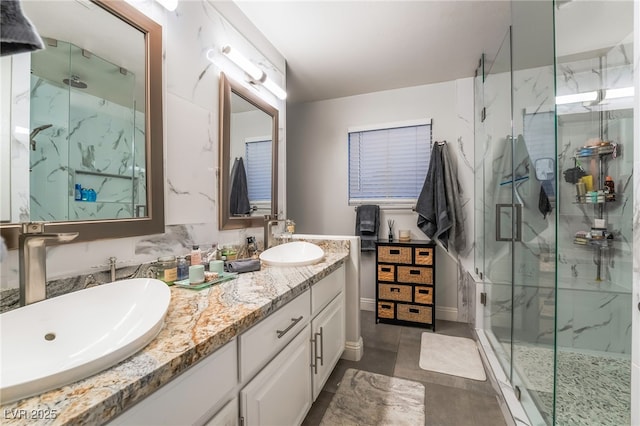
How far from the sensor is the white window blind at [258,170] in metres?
1.83

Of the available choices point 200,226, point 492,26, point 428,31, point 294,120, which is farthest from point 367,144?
point 200,226

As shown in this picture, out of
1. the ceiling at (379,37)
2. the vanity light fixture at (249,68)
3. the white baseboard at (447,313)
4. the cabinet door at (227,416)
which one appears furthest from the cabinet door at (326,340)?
the ceiling at (379,37)

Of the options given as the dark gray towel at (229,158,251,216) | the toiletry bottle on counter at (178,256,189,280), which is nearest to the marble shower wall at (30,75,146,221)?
the toiletry bottle on counter at (178,256,189,280)

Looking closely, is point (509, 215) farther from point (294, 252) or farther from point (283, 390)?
point (283, 390)

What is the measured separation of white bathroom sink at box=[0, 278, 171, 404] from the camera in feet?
1.51

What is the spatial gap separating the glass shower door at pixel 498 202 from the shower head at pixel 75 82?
2229mm

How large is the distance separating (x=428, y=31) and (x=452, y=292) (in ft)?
7.53

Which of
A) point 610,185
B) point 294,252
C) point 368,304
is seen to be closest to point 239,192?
point 294,252

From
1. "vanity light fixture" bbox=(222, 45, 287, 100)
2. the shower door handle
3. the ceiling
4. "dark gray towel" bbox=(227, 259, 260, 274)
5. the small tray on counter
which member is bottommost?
the small tray on counter

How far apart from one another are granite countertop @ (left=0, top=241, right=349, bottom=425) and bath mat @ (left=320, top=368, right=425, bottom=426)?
2.63 ft

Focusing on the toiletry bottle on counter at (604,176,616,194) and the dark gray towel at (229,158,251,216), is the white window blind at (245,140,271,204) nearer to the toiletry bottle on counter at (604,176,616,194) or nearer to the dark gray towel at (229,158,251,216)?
the dark gray towel at (229,158,251,216)

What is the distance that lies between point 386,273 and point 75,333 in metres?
2.31

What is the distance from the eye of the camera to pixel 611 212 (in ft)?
5.92

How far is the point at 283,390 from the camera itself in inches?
41.8
